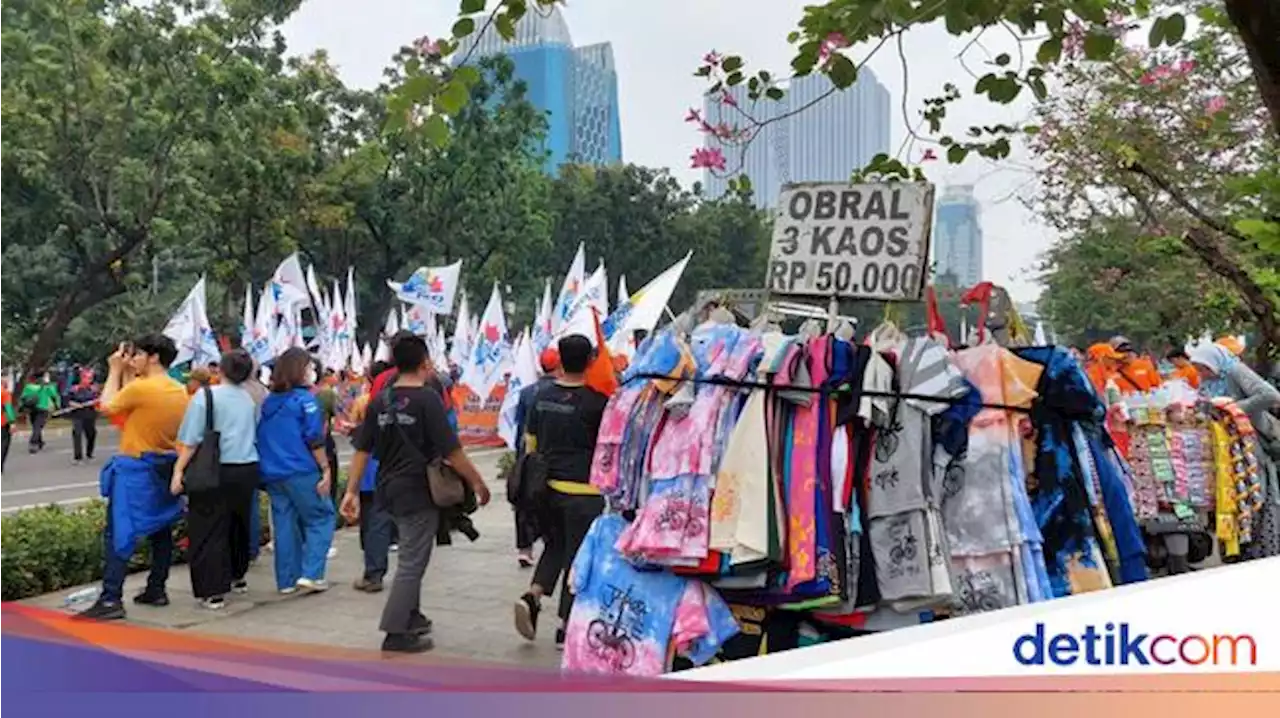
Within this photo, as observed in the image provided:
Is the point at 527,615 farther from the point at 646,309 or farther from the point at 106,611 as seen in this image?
the point at 646,309

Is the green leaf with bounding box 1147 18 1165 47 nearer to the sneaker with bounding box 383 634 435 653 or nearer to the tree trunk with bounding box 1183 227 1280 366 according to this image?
the tree trunk with bounding box 1183 227 1280 366

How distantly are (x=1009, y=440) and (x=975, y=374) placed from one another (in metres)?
0.25

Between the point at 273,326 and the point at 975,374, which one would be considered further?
the point at 273,326

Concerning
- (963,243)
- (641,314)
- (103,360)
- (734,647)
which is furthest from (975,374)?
(103,360)

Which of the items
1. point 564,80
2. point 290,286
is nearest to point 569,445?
point 564,80

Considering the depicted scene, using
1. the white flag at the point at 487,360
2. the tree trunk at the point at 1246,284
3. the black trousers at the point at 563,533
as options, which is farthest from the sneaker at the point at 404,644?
the white flag at the point at 487,360

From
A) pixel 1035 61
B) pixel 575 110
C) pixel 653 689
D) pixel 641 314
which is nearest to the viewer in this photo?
pixel 653 689

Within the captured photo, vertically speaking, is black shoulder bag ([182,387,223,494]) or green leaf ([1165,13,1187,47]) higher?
green leaf ([1165,13,1187,47])

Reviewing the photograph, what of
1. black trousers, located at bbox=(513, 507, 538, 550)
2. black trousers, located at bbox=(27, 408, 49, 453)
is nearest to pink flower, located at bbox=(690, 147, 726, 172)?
black trousers, located at bbox=(513, 507, 538, 550)

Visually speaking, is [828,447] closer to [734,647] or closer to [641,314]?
[734,647]

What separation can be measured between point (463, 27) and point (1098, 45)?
2.15 m

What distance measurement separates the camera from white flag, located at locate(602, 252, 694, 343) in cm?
927

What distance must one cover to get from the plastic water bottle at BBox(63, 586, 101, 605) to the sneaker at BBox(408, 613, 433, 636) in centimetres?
235

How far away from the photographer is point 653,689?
2.46m
